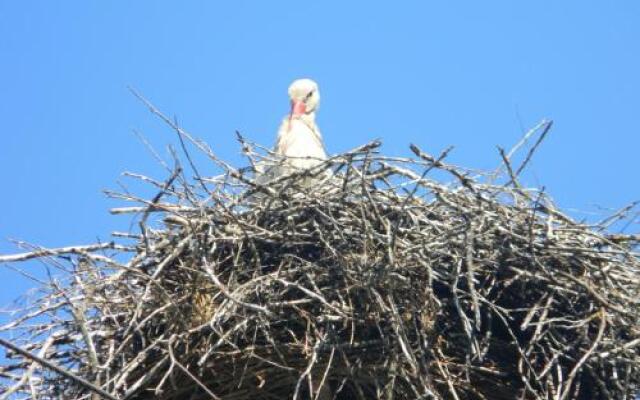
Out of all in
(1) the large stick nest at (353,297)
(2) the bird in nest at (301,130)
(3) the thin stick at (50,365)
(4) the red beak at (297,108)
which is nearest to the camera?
(3) the thin stick at (50,365)

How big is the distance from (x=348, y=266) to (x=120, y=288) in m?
0.69

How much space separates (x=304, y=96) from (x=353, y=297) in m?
2.35

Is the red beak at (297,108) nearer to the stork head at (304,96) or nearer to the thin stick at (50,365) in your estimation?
the stork head at (304,96)

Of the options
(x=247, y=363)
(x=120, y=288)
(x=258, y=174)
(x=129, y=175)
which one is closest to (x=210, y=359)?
(x=247, y=363)

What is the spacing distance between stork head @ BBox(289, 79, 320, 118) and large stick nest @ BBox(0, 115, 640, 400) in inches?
77.0

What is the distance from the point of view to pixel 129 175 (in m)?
3.89

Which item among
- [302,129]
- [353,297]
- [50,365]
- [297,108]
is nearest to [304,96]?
[297,108]

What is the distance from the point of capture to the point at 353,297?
148 inches

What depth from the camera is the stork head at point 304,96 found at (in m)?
5.88

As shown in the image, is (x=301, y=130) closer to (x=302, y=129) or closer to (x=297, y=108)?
(x=302, y=129)

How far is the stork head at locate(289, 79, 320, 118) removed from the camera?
5.88m

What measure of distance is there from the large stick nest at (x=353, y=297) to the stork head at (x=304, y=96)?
1.96 metres

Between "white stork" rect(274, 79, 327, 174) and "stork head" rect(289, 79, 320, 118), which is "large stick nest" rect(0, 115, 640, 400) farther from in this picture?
"stork head" rect(289, 79, 320, 118)

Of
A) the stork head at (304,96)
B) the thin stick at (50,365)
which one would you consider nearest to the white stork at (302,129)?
the stork head at (304,96)
